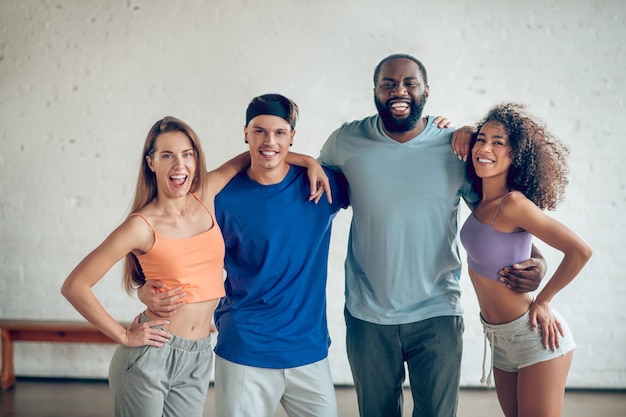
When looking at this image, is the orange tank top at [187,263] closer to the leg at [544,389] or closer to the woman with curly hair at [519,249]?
the woman with curly hair at [519,249]

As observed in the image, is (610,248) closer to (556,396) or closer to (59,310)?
(556,396)

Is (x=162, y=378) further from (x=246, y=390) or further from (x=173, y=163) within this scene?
(x=173, y=163)

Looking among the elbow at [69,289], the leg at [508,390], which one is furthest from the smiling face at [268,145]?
the leg at [508,390]

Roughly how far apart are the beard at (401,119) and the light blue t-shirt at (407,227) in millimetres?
56

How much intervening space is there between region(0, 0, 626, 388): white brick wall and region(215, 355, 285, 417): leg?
2.29m

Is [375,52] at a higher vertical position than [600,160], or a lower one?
higher

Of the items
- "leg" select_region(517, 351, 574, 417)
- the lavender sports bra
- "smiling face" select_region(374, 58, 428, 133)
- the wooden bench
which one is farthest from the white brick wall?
"leg" select_region(517, 351, 574, 417)

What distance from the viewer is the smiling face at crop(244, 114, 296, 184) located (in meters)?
2.43

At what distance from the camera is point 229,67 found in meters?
4.55

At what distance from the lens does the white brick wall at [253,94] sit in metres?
4.48

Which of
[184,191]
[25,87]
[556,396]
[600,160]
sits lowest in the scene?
[556,396]

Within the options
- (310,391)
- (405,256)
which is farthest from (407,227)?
(310,391)

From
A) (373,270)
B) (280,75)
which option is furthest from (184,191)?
(280,75)

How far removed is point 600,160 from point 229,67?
284 cm
